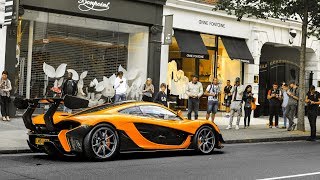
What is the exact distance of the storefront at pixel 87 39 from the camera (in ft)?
58.6

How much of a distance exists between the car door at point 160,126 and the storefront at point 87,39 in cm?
783

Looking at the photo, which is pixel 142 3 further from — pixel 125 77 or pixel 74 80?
pixel 74 80

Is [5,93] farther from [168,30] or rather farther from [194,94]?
[168,30]

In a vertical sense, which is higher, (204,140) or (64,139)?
Result: (64,139)

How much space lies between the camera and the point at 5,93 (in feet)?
53.6

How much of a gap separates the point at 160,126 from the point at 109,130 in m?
1.34

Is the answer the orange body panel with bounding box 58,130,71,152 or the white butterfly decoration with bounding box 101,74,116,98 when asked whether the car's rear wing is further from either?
the white butterfly decoration with bounding box 101,74,116,98

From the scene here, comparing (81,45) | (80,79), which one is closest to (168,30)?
(81,45)

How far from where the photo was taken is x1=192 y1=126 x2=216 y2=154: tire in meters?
11.6

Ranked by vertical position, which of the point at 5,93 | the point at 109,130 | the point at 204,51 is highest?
the point at 204,51

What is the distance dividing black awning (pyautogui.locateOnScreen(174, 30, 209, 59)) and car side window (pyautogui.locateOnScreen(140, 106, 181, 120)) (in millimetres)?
10082

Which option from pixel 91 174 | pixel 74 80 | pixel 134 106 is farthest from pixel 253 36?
pixel 91 174

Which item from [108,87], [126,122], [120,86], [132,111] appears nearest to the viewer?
[126,122]

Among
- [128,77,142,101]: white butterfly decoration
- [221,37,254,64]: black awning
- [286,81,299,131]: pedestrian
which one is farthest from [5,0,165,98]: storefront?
[286,81,299,131]: pedestrian
